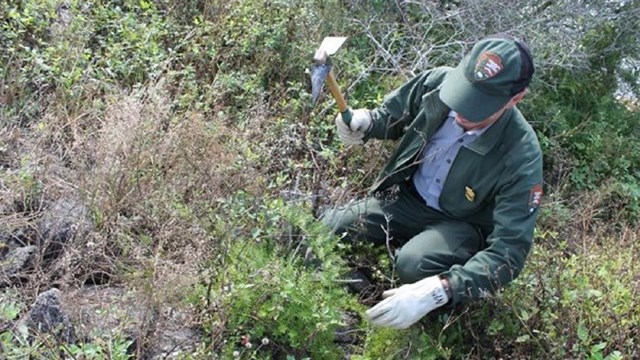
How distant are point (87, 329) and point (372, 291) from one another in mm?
1325


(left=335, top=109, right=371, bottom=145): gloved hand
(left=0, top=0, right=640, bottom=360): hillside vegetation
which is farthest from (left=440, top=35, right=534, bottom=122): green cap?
(left=0, top=0, right=640, bottom=360): hillside vegetation

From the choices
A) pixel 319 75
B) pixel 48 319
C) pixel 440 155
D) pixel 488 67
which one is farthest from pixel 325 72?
pixel 48 319

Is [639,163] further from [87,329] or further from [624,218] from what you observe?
[87,329]

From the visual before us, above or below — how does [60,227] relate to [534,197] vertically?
above

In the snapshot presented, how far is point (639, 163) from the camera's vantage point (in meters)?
5.33

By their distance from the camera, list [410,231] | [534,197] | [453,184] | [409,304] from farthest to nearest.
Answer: [410,231]
[453,184]
[534,197]
[409,304]

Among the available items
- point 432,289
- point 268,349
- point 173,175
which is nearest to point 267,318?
point 268,349

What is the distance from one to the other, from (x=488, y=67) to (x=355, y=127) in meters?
0.74

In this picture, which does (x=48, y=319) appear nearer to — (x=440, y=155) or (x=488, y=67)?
(x=440, y=155)

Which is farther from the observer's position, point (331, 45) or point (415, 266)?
point (331, 45)

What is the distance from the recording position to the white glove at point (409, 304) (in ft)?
10.4

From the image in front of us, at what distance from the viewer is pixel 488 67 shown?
3.22m

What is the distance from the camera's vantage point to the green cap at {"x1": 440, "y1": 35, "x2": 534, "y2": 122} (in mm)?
3223

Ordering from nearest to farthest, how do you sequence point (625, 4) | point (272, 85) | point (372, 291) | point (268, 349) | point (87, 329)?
point (87, 329) → point (268, 349) → point (372, 291) → point (272, 85) → point (625, 4)
